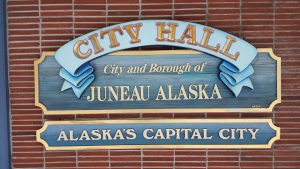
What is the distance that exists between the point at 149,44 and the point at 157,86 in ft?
1.47

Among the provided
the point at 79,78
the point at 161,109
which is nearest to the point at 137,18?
the point at 79,78

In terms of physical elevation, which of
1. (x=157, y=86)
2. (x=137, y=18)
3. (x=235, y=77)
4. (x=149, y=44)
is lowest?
(x=157, y=86)

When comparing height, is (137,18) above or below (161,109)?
above

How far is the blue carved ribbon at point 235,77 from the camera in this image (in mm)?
3822

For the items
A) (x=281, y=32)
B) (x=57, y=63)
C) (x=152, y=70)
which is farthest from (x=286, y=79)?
Answer: (x=57, y=63)

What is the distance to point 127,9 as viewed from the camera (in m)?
3.86

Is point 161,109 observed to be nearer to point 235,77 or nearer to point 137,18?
point 235,77

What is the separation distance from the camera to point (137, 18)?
386cm

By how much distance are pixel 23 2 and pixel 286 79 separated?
285cm

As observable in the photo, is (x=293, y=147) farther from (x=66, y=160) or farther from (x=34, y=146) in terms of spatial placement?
(x=34, y=146)

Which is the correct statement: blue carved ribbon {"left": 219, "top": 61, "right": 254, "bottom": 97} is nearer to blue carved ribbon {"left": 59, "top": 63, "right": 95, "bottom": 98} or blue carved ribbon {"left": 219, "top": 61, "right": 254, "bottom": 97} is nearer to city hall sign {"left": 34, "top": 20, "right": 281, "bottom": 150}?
city hall sign {"left": 34, "top": 20, "right": 281, "bottom": 150}

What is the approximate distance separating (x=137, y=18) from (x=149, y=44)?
301mm

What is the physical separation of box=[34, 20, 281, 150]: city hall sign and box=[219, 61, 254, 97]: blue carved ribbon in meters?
0.01

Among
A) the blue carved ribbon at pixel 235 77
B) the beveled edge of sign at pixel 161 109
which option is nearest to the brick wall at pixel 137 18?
the beveled edge of sign at pixel 161 109
